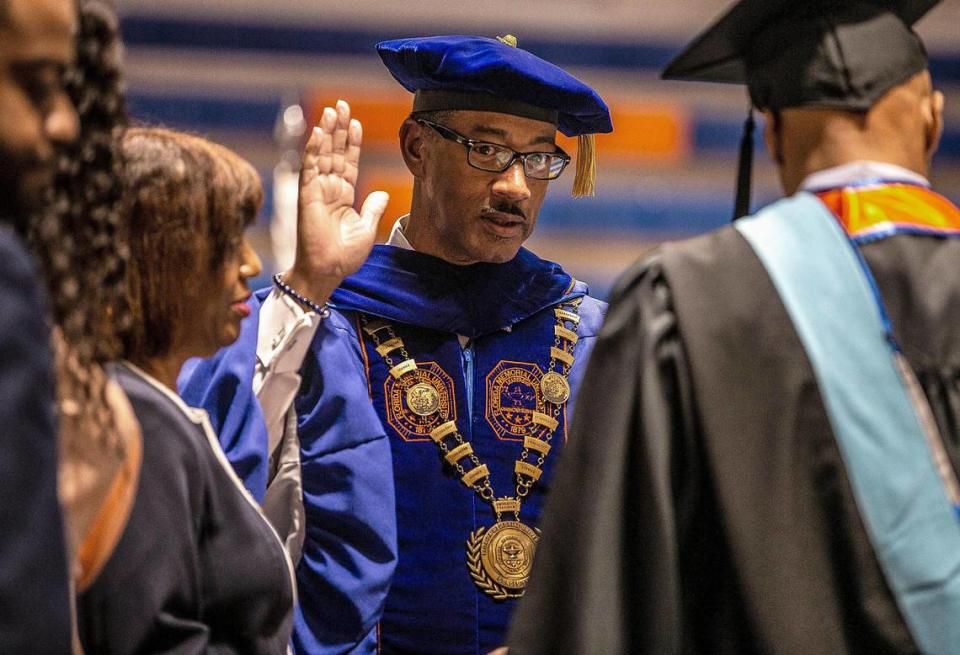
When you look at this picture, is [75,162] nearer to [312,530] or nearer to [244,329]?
[244,329]

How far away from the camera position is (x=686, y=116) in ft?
20.5

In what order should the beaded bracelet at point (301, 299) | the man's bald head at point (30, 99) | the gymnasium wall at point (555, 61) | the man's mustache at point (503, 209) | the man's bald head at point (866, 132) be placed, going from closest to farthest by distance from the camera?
the man's bald head at point (30, 99) < the man's bald head at point (866, 132) < the beaded bracelet at point (301, 299) < the man's mustache at point (503, 209) < the gymnasium wall at point (555, 61)


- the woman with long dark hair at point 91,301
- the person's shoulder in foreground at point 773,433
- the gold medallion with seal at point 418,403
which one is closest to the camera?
the woman with long dark hair at point 91,301

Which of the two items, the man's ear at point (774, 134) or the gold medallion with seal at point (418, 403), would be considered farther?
the gold medallion with seal at point (418, 403)

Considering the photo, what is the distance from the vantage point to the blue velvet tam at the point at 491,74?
2.64m

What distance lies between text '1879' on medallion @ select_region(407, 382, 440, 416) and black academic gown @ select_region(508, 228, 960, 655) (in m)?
0.87

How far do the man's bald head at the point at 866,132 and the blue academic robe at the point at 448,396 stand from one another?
0.96 m

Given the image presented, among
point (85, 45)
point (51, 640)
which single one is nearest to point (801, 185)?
point (85, 45)

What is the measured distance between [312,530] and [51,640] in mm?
1346

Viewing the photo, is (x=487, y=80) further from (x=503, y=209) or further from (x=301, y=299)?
(x=301, y=299)

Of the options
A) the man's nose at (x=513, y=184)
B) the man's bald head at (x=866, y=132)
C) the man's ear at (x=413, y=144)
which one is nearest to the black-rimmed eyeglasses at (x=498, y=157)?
the man's nose at (x=513, y=184)

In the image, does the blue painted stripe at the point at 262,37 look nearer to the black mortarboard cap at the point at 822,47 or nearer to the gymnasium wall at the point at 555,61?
the gymnasium wall at the point at 555,61

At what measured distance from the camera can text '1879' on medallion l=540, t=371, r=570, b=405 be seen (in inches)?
106

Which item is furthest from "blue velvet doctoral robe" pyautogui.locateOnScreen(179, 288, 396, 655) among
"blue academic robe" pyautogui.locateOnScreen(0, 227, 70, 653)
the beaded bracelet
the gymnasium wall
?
the gymnasium wall
